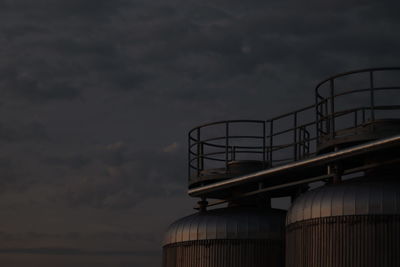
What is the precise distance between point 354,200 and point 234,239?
7.29 meters

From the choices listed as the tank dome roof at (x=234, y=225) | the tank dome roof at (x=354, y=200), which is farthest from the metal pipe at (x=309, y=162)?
the tank dome roof at (x=234, y=225)

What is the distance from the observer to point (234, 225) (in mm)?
32156

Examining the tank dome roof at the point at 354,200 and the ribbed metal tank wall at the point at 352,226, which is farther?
the tank dome roof at the point at 354,200

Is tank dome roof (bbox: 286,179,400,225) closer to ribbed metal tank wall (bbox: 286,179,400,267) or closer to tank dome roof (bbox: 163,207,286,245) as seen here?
ribbed metal tank wall (bbox: 286,179,400,267)

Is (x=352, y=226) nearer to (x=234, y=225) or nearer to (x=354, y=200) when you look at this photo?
(x=354, y=200)

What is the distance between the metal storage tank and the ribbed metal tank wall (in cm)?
473

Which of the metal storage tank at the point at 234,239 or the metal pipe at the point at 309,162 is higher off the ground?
the metal pipe at the point at 309,162

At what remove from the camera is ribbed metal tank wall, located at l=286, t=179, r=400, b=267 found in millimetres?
24969

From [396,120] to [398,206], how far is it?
2.73m

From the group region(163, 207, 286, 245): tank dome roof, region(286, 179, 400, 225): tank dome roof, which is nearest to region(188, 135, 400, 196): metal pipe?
region(286, 179, 400, 225): tank dome roof

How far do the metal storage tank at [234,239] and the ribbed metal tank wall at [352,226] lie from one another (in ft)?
15.5

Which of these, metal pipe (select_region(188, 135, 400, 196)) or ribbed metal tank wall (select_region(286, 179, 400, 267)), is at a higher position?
metal pipe (select_region(188, 135, 400, 196))

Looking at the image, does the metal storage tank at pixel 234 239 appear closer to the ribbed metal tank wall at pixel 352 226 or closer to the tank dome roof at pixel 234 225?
the tank dome roof at pixel 234 225

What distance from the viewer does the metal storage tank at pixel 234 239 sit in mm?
31688
